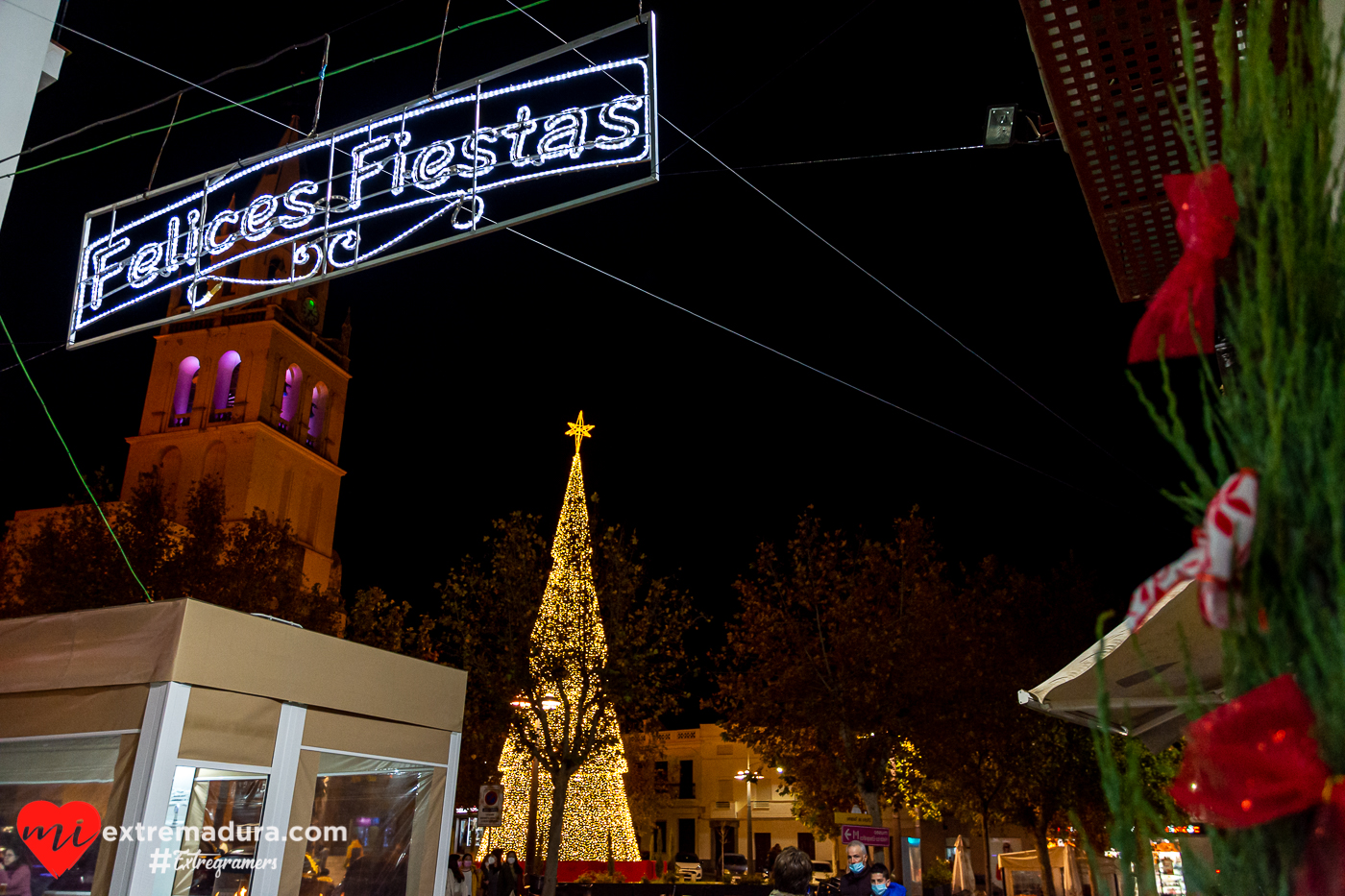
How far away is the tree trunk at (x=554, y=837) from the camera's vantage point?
818 inches

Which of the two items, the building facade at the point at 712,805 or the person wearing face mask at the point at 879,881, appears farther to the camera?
the building facade at the point at 712,805

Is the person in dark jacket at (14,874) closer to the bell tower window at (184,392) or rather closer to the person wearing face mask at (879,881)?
the person wearing face mask at (879,881)

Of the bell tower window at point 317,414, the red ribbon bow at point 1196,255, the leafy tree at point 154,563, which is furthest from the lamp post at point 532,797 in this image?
the bell tower window at point 317,414

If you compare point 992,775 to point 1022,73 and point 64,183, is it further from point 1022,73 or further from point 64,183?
point 64,183

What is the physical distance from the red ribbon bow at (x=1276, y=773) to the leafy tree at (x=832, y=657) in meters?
25.4

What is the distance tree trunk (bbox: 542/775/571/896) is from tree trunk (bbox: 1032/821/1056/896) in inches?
434

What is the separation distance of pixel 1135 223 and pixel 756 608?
22958 mm

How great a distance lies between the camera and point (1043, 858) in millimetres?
24422

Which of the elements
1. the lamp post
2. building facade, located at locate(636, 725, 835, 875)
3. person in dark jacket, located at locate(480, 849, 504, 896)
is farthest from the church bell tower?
person in dark jacket, located at locate(480, 849, 504, 896)

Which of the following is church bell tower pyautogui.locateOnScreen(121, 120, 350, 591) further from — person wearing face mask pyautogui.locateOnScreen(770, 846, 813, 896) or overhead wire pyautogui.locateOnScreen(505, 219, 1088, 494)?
person wearing face mask pyautogui.locateOnScreen(770, 846, 813, 896)

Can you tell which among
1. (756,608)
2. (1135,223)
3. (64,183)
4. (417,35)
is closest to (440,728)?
(417,35)

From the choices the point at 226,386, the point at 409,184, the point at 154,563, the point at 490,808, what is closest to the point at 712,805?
the point at 226,386

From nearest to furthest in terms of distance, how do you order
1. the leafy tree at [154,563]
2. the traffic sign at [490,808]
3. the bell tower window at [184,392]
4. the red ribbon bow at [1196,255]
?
the red ribbon bow at [1196,255]
the traffic sign at [490,808]
the leafy tree at [154,563]
the bell tower window at [184,392]

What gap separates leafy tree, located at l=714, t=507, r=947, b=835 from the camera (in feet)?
86.7
